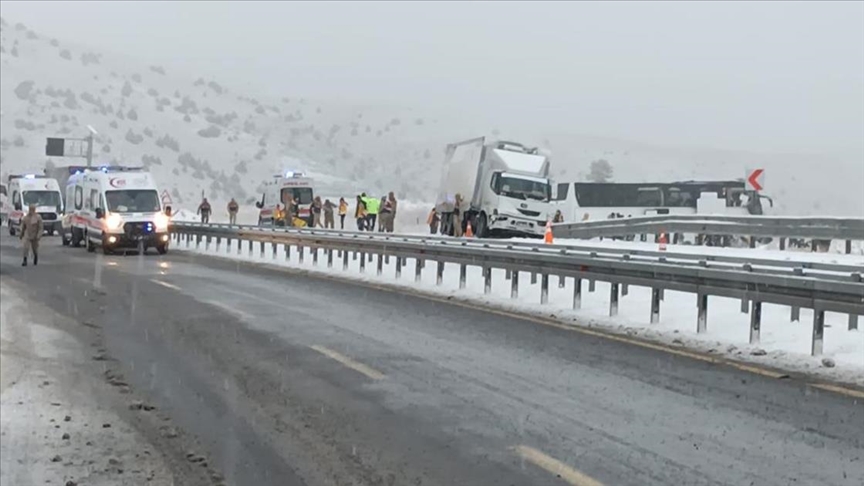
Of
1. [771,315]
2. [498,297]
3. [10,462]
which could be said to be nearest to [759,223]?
[498,297]

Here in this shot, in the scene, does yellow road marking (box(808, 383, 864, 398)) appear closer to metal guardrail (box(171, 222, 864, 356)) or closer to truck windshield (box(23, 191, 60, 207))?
metal guardrail (box(171, 222, 864, 356))

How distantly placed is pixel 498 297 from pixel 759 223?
36.6 feet

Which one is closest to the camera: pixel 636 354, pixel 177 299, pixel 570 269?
pixel 636 354

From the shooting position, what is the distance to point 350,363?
38.3 ft

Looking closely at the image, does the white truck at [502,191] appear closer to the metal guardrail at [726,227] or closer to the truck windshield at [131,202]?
the metal guardrail at [726,227]

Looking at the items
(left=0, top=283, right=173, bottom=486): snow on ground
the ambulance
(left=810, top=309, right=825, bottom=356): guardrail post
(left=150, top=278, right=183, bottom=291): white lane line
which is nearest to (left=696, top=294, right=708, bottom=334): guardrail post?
(left=810, top=309, right=825, bottom=356): guardrail post

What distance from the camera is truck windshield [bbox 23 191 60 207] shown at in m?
53.1

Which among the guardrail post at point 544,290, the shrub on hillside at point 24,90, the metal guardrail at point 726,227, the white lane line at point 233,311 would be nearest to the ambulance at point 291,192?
the metal guardrail at point 726,227

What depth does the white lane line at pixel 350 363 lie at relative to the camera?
10867mm

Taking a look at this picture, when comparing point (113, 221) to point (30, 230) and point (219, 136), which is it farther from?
point (219, 136)

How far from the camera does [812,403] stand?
30.1ft

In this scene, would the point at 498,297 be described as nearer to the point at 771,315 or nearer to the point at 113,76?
the point at 771,315

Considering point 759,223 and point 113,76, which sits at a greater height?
point 113,76

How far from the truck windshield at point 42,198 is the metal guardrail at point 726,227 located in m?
28.3
